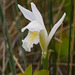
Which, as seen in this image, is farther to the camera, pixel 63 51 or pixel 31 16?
pixel 63 51

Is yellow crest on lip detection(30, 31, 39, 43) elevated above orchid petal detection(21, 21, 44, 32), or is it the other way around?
orchid petal detection(21, 21, 44, 32)

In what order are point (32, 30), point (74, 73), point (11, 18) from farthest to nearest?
point (11, 18)
point (74, 73)
point (32, 30)

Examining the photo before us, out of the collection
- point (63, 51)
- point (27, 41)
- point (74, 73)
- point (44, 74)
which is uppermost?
point (27, 41)

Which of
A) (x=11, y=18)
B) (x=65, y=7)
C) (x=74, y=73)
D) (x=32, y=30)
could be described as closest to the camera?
(x=32, y=30)

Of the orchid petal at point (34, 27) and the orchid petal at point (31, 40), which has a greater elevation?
the orchid petal at point (34, 27)

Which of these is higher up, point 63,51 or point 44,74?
point 44,74

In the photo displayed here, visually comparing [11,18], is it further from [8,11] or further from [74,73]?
[74,73]

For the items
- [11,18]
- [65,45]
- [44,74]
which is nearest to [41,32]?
[44,74]

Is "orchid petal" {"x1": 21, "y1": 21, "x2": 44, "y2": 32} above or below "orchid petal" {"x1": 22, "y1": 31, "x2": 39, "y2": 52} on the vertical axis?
above

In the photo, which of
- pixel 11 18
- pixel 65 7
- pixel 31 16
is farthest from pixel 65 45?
pixel 11 18

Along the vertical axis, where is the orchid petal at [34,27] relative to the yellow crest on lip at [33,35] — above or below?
above
